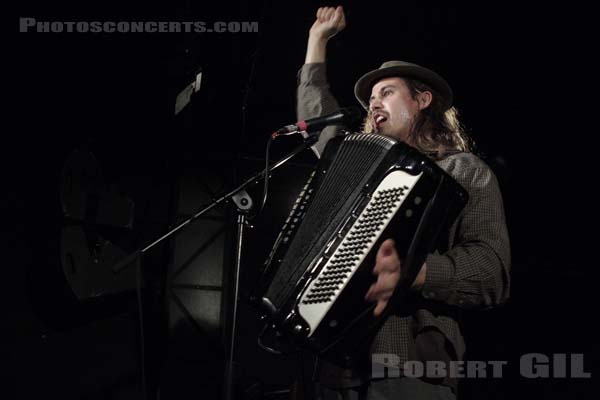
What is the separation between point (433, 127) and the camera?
81.7 inches

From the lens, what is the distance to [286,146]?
19.7 feet

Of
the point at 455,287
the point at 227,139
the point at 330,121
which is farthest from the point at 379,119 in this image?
the point at 227,139

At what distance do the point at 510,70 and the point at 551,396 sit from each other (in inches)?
109

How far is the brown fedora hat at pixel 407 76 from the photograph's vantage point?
206 centimetres

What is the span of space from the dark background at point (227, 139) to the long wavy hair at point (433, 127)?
4.33 ft

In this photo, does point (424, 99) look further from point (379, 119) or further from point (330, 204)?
point (330, 204)

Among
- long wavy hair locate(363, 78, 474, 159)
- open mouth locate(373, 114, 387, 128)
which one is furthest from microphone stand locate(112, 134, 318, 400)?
long wavy hair locate(363, 78, 474, 159)

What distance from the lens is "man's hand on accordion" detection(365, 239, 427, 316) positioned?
1.27 meters

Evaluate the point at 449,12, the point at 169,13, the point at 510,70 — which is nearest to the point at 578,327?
the point at 510,70

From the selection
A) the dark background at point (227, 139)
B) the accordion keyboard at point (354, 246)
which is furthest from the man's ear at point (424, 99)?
the dark background at point (227, 139)

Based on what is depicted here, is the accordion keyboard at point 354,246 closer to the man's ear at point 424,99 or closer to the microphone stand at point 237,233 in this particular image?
the microphone stand at point 237,233

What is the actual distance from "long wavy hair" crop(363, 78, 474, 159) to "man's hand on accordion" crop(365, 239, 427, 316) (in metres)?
0.75

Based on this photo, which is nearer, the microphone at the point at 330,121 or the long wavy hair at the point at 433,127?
the microphone at the point at 330,121

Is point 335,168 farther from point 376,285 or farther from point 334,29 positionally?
point 334,29
